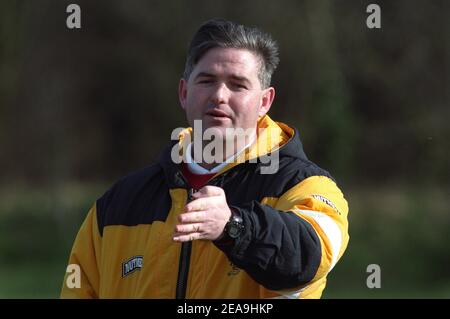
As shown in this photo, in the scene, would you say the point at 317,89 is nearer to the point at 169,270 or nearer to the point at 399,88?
the point at 399,88

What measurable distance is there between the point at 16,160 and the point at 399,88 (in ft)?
23.4

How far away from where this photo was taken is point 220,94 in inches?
132

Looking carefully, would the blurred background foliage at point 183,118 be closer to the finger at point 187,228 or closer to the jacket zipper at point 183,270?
the jacket zipper at point 183,270

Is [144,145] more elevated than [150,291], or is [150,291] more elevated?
[150,291]

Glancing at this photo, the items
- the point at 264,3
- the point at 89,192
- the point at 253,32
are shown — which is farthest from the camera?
the point at 89,192

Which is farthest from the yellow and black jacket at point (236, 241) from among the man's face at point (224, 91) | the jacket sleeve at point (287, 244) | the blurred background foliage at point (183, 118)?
the blurred background foliage at point (183, 118)

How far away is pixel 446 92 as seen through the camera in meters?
16.2

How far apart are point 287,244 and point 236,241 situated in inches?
6.5

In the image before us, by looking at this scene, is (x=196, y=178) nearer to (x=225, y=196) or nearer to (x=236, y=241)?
(x=225, y=196)

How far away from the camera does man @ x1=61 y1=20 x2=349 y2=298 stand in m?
3.10

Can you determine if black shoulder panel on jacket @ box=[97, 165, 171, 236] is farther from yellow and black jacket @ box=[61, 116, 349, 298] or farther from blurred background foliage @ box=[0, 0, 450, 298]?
blurred background foliage @ box=[0, 0, 450, 298]

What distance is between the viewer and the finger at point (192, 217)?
103 inches

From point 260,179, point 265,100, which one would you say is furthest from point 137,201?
point 265,100
